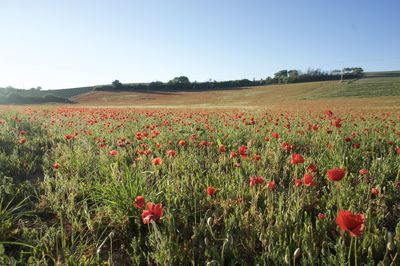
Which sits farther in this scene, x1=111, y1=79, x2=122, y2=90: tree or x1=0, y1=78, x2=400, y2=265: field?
x1=111, y1=79, x2=122, y2=90: tree

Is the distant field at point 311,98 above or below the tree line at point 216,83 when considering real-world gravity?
below

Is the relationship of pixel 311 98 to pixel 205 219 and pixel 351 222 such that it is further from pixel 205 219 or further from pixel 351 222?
pixel 351 222

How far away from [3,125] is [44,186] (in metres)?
4.81

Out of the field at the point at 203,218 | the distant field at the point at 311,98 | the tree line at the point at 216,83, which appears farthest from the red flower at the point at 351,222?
the tree line at the point at 216,83

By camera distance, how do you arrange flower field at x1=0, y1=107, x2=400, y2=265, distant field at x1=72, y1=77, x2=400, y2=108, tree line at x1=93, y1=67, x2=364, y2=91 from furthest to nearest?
tree line at x1=93, y1=67, x2=364, y2=91, distant field at x1=72, y1=77, x2=400, y2=108, flower field at x1=0, y1=107, x2=400, y2=265

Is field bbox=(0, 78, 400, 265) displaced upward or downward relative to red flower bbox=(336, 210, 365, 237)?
downward

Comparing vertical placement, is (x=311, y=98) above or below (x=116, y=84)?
below

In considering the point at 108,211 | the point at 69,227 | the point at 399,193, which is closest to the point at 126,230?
the point at 108,211

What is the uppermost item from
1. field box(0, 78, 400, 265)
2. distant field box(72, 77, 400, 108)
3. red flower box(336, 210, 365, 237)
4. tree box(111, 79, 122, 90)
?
tree box(111, 79, 122, 90)

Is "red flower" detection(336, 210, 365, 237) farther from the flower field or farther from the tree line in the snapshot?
the tree line

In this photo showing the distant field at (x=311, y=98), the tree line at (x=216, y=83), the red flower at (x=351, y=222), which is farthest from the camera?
the tree line at (x=216, y=83)

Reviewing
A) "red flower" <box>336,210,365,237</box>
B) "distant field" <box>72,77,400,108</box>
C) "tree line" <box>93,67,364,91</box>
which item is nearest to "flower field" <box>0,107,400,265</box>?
"red flower" <box>336,210,365,237</box>

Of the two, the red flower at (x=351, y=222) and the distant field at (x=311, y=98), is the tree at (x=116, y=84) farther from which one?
the red flower at (x=351, y=222)

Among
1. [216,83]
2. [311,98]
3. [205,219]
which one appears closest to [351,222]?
[205,219]
